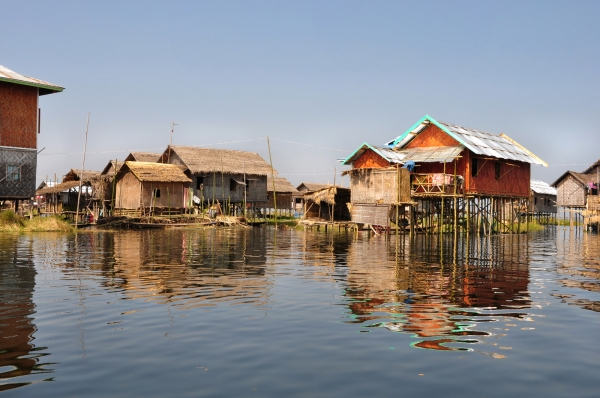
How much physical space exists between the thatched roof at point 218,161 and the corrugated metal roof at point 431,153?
17.7 metres

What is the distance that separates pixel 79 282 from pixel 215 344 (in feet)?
22.6

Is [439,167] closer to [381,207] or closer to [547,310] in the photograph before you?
[381,207]

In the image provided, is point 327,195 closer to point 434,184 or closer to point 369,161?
point 369,161

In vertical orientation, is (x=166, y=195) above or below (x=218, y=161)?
below

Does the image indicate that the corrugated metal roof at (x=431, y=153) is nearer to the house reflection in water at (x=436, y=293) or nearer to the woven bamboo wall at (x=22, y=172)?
the house reflection in water at (x=436, y=293)

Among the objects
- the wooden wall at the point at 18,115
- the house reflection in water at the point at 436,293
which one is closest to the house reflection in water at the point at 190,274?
the house reflection in water at the point at 436,293

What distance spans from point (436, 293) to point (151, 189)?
3558 cm

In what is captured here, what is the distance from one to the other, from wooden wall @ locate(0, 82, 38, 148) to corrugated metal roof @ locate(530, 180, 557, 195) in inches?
2012

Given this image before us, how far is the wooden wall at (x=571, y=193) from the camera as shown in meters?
53.5

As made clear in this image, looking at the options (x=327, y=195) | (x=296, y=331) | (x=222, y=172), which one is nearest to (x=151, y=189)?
(x=222, y=172)

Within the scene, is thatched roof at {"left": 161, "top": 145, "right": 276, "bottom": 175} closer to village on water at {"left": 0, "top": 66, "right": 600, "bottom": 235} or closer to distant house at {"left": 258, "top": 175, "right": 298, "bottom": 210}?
village on water at {"left": 0, "top": 66, "right": 600, "bottom": 235}

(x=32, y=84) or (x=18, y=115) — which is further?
(x=18, y=115)

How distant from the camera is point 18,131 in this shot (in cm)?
3159

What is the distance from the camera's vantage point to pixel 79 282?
13.4 meters
